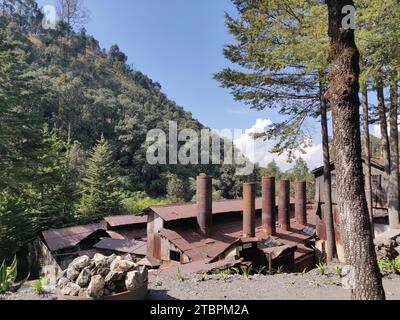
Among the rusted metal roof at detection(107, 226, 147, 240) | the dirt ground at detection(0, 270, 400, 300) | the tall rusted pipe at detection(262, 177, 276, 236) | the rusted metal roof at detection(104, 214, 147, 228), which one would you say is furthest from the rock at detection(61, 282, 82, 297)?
the tall rusted pipe at detection(262, 177, 276, 236)

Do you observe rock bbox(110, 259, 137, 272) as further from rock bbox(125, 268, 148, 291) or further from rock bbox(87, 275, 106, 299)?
rock bbox(87, 275, 106, 299)

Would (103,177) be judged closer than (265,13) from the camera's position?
No

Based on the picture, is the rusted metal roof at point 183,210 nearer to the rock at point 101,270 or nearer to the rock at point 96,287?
the rock at point 101,270

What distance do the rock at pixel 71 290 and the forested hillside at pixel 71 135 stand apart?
13.1m

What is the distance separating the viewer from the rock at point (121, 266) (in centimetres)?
516

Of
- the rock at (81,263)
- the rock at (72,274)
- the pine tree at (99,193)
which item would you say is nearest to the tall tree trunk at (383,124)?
the rock at (81,263)

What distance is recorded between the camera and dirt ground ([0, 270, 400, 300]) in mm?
5793

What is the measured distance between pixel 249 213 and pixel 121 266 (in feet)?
40.9

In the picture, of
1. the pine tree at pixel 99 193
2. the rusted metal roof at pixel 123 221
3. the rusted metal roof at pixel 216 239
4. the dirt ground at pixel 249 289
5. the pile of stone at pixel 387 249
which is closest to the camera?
the dirt ground at pixel 249 289

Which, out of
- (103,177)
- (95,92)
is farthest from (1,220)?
(95,92)
